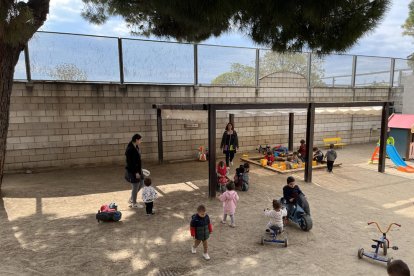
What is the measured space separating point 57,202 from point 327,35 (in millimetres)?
6857

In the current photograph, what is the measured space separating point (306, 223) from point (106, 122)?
7702 mm

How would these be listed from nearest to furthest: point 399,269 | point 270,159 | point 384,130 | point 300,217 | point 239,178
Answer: point 399,269 → point 300,217 → point 239,178 → point 384,130 → point 270,159

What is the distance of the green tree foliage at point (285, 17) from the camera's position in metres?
5.01

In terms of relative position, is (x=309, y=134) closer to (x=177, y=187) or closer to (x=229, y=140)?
(x=229, y=140)

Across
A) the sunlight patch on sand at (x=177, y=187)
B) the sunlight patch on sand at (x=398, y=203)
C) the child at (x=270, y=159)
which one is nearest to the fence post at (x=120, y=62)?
the sunlight patch on sand at (x=177, y=187)

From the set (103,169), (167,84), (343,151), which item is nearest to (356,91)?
(343,151)

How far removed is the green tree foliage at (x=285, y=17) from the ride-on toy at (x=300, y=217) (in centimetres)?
315

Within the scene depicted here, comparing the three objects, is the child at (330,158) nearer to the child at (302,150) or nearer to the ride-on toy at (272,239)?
the child at (302,150)

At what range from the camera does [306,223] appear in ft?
17.9

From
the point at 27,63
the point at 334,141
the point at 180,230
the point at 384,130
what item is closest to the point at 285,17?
the point at 180,230

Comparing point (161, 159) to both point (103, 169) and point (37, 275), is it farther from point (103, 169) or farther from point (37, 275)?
point (37, 275)

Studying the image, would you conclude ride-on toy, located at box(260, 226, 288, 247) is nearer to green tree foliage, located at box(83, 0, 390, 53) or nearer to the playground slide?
green tree foliage, located at box(83, 0, 390, 53)

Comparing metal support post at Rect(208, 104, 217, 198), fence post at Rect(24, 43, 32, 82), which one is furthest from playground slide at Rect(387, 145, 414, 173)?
fence post at Rect(24, 43, 32, 82)

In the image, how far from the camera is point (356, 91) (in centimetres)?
1558
